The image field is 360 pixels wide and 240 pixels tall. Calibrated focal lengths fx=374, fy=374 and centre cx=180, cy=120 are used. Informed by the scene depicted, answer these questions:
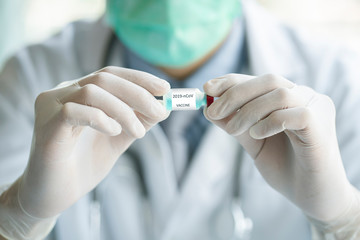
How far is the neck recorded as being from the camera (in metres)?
1.01

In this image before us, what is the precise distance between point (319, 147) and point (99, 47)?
2.15ft

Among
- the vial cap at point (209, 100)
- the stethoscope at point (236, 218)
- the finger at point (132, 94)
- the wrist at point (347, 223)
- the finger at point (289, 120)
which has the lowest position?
the stethoscope at point (236, 218)

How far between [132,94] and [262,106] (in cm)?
21

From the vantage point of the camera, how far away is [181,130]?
1.00m

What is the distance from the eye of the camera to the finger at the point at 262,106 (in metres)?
0.58

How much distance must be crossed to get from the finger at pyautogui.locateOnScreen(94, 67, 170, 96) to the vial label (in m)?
0.02

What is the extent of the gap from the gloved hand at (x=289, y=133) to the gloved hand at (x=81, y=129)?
0.11m

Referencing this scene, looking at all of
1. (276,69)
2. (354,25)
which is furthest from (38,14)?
(354,25)

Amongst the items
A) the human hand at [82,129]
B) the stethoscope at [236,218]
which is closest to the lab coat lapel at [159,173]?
the stethoscope at [236,218]

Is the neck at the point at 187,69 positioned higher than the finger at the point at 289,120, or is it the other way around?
the finger at the point at 289,120

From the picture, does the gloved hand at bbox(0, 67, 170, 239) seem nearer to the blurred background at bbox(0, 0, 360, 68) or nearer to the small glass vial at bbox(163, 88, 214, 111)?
the small glass vial at bbox(163, 88, 214, 111)

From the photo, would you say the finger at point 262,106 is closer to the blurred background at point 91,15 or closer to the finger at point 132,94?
the finger at point 132,94

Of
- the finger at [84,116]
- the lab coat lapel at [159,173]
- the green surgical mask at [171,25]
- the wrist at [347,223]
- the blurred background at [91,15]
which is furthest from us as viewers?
the blurred background at [91,15]

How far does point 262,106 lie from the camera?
1.93 ft
